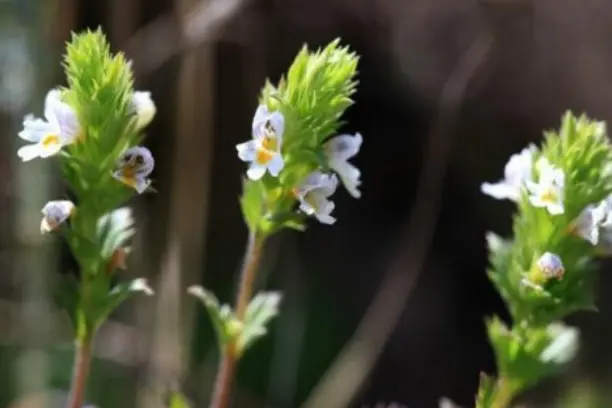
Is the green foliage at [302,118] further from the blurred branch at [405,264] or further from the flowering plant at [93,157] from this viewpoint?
the blurred branch at [405,264]

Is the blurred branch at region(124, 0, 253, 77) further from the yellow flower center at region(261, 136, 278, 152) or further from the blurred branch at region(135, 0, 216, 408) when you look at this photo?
the yellow flower center at region(261, 136, 278, 152)

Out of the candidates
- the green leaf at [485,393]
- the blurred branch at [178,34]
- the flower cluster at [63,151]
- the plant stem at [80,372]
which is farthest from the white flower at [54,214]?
the blurred branch at [178,34]

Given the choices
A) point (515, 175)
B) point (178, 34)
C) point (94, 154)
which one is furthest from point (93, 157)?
point (178, 34)

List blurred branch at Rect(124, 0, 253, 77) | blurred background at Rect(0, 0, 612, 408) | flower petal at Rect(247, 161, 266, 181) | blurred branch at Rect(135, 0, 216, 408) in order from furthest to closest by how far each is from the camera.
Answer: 1. blurred background at Rect(0, 0, 612, 408)
2. blurred branch at Rect(135, 0, 216, 408)
3. blurred branch at Rect(124, 0, 253, 77)
4. flower petal at Rect(247, 161, 266, 181)

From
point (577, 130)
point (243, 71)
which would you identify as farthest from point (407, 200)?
point (577, 130)

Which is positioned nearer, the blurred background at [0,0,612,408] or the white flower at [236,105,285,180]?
the white flower at [236,105,285,180]

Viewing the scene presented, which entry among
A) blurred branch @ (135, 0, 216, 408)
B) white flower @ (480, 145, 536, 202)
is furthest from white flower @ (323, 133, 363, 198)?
blurred branch @ (135, 0, 216, 408)
